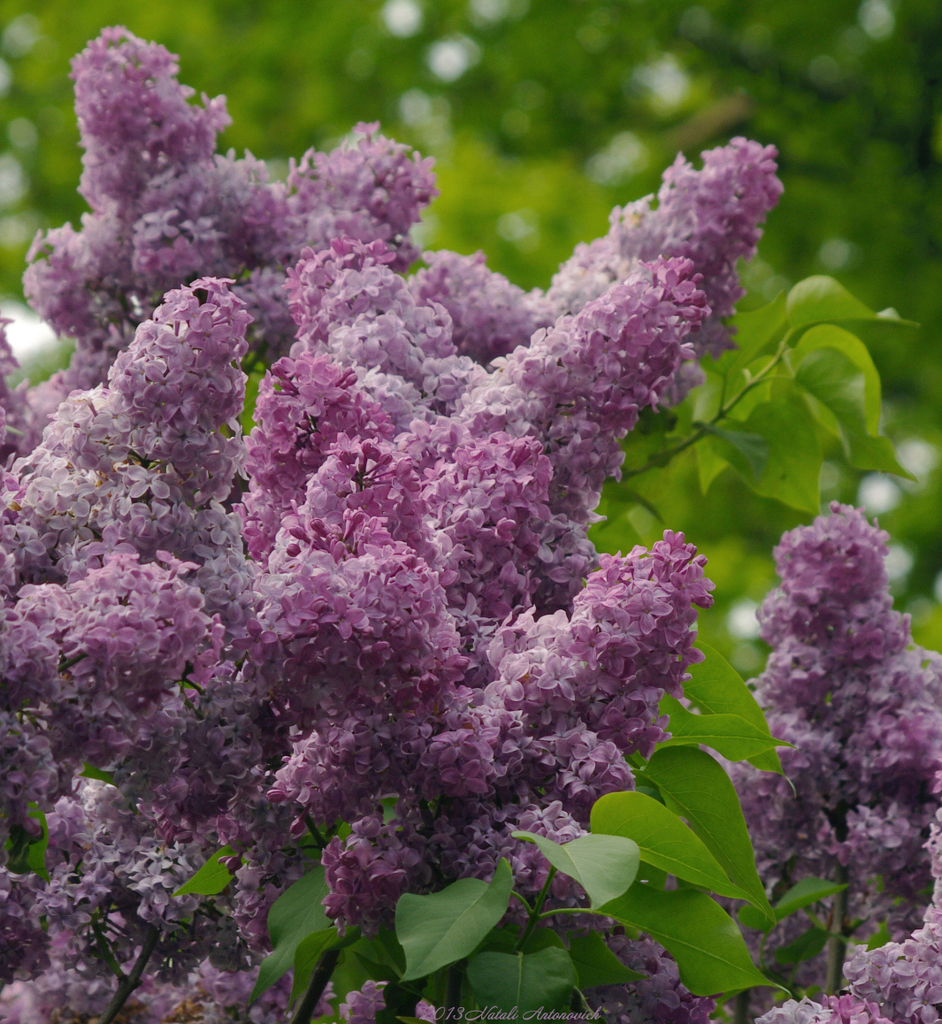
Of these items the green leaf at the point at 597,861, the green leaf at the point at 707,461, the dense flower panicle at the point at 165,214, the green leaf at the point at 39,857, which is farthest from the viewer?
the green leaf at the point at 707,461

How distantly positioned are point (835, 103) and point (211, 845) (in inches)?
318

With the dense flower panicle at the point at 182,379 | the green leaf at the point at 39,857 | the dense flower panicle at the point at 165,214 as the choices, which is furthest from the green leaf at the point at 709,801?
the dense flower panicle at the point at 165,214

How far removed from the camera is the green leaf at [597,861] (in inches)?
34.6

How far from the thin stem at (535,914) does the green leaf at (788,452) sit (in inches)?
39.3

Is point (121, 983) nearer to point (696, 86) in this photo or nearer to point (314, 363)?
point (314, 363)

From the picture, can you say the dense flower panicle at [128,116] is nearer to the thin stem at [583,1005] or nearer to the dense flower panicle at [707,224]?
the dense flower panicle at [707,224]

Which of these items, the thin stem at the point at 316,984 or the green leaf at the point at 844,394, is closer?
the thin stem at the point at 316,984

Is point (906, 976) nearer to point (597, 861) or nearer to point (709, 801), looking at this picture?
point (709, 801)

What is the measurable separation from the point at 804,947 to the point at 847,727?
0.31m

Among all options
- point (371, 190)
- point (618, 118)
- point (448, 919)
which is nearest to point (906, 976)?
point (448, 919)

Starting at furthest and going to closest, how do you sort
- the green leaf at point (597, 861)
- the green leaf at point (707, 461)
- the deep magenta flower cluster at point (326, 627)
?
the green leaf at point (707, 461), the deep magenta flower cluster at point (326, 627), the green leaf at point (597, 861)

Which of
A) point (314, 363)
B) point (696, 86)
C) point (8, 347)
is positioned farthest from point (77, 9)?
point (314, 363)

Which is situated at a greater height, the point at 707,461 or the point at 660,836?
the point at 707,461

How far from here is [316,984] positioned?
3.87 ft
